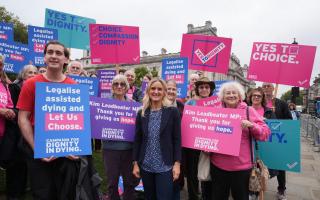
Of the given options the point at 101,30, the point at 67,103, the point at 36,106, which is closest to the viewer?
the point at 36,106

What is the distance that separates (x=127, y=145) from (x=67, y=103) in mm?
1349

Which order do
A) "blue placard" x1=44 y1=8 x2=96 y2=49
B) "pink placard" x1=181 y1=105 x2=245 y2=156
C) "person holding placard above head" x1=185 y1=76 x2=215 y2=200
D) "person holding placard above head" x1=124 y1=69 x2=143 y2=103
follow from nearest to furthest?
"pink placard" x1=181 y1=105 x2=245 y2=156
"person holding placard above head" x1=185 y1=76 x2=215 y2=200
"person holding placard above head" x1=124 y1=69 x2=143 y2=103
"blue placard" x1=44 y1=8 x2=96 y2=49

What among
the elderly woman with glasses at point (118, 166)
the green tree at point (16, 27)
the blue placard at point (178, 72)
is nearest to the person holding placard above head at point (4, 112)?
the elderly woman with glasses at point (118, 166)

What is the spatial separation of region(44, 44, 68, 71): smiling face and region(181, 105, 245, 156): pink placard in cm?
180

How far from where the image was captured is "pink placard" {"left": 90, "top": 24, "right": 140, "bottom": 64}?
718 cm

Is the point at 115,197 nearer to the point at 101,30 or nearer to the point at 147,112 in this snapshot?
the point at 147,112

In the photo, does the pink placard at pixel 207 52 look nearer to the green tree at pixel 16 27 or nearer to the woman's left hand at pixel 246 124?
the woman's left hand at pixel 246 124

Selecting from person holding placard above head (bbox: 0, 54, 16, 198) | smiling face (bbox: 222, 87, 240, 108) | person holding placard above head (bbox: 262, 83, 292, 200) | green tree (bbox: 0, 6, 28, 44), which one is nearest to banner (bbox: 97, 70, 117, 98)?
person holding placard above head (bbox: 0, 54, 16, 198)

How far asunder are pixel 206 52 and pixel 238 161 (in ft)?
12.3

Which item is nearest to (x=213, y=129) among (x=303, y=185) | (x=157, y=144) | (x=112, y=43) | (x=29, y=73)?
(x=157, y=144)

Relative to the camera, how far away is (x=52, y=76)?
295cm

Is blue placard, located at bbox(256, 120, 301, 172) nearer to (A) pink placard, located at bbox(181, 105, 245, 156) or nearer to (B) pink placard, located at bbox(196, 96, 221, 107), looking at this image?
(B) pink placard, located at bbox(196, 96, 221, 107)

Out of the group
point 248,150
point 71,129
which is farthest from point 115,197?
point 248,150

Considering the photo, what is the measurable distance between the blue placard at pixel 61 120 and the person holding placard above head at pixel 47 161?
107mm
